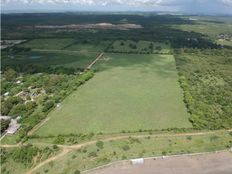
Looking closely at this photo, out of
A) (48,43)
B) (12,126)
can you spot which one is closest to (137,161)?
(12,126)

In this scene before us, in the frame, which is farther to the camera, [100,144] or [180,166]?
[100,144]

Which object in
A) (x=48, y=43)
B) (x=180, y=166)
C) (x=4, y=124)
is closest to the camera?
(x=180, y=166)

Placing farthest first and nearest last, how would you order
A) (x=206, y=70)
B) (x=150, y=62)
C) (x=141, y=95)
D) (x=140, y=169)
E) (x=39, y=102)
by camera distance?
1. (x=150, y=62)
2. (x=206, y=70)
3. (x=141, y=95)
4. (x=39, y=102)
5. (x=140, y=169)

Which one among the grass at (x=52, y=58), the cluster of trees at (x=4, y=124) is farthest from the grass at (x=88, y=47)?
the cluster of trees at (x=4, y=124)

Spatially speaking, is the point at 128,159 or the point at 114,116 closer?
the point at 128,159

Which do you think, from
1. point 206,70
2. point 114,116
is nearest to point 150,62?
point 206,70

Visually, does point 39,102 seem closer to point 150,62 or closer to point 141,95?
point 141,95

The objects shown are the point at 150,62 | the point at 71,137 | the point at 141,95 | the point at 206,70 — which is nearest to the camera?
the point at 71,137

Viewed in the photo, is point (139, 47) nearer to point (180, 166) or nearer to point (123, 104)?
point (123, 104)
